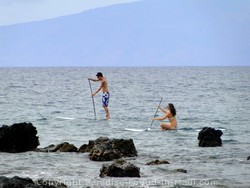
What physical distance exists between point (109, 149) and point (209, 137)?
474 centimetres

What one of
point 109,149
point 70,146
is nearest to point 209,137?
→ point 70,146

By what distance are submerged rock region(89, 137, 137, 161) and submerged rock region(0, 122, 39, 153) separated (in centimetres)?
210

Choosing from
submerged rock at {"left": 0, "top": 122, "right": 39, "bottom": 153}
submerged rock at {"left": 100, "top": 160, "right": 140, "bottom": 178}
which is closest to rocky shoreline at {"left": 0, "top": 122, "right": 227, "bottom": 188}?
submerged rock at {"left": 0, "top": 122, "right": 39, "bottom": 153}

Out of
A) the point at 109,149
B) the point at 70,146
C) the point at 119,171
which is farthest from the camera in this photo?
the point at 70,146

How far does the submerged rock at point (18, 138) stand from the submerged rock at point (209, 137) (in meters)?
5.31

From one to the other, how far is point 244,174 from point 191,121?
58.5 ft

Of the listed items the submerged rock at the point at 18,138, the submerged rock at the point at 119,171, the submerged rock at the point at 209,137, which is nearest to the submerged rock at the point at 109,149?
the submerged rock at the point at 18,138

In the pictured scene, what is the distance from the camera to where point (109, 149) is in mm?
15844

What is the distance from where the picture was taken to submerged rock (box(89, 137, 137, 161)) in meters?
15.8

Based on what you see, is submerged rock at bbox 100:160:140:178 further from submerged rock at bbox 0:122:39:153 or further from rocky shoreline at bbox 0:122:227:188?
submerged rock at bbox 0:122:39:153

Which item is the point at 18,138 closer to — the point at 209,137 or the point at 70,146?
the point at 70,146

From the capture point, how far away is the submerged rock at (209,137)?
19266mm

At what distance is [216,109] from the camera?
4162 cm

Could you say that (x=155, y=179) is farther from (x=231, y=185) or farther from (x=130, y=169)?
(x=231, y=185)
